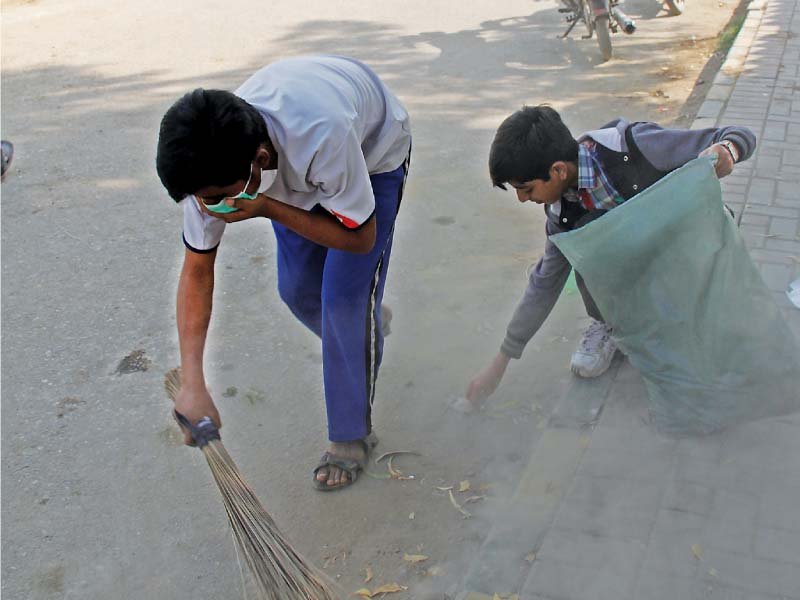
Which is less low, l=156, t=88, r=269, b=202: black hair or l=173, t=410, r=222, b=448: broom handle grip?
l=156, t=88, r=269, b=202: black hair

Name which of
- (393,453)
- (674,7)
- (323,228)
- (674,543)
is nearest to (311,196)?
(323,228)

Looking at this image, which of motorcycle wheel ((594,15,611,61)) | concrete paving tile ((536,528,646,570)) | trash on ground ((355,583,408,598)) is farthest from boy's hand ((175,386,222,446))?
motorcycle wheel ((594,15,611,61))

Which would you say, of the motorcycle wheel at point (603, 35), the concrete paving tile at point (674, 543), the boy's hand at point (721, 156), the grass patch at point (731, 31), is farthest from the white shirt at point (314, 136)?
the grass patch at point (731, 31)

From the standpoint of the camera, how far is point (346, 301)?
2.77 metres

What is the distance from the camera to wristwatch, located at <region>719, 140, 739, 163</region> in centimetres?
255

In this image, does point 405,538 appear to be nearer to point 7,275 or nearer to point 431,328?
point 431,328

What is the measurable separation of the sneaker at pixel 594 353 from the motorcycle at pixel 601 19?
4492 mm

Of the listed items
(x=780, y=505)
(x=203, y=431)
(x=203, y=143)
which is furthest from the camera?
(x=780, y=505)

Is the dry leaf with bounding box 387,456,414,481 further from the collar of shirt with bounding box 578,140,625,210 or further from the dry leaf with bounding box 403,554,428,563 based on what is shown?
the collar of shirt with bounding box 578,140,625,210

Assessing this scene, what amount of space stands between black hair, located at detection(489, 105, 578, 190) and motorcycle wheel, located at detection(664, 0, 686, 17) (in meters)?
6.37

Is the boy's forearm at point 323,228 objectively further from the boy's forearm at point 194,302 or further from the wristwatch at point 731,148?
the wristwatch at point 731,148

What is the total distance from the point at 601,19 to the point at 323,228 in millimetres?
5522

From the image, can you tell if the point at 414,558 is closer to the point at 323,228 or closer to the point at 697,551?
the point at 697,551

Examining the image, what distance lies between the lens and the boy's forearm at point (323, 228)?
2.25 meters
